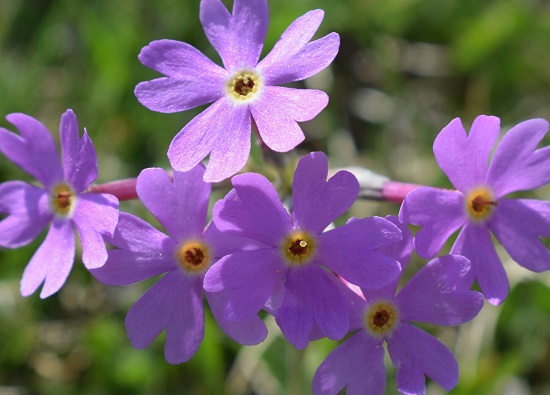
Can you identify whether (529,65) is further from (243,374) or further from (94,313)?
(94,313)

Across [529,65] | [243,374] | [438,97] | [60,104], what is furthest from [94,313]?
[529,65]

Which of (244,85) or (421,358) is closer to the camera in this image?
(421,358)

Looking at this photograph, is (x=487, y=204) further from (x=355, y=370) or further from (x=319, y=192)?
(x=355, y=370)

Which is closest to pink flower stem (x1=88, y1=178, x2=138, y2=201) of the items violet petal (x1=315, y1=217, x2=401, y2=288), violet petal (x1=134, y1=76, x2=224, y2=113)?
violet petal (x1=134, y1=76, x2=224, y2=113)

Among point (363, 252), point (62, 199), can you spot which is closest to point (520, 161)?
point (363, 252)

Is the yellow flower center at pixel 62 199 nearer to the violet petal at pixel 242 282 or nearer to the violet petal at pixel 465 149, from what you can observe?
the violet petal at pixel 242 282

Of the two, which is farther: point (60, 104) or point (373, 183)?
point (60, 104)

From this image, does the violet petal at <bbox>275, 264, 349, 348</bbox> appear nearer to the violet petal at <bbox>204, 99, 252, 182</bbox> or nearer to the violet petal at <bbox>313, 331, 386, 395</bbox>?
the violet petal at <bbox>313, 331, 386, 395</bbox>
